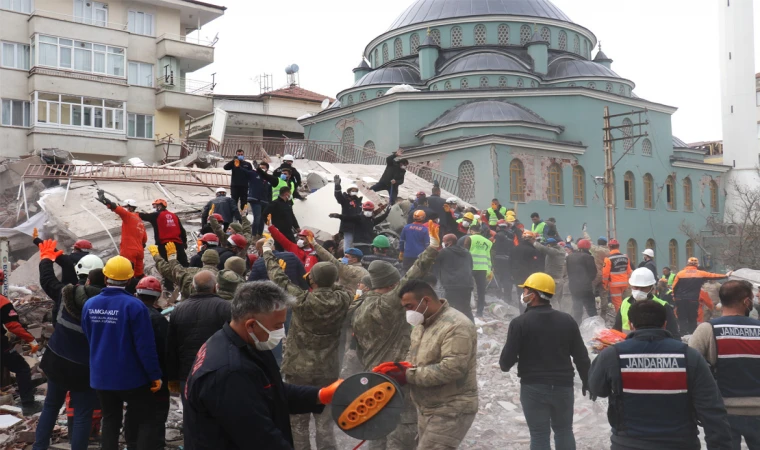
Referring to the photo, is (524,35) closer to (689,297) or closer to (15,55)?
(15,55)

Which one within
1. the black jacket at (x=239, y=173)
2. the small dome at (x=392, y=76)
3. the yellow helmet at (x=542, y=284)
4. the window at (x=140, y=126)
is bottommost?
the yellow helmet at (x=542, y=284)

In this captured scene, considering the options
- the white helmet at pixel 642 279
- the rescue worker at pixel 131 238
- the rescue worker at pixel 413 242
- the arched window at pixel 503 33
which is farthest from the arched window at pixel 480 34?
the white helmet at pixel 642 279

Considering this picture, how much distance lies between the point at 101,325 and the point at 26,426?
3.07 m

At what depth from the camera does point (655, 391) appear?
14.2ft

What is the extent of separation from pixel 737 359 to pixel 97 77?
105ft

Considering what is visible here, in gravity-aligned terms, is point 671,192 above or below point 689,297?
above

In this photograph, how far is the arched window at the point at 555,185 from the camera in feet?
115

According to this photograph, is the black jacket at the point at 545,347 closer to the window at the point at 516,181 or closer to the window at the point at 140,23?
the window at the point at 516,181

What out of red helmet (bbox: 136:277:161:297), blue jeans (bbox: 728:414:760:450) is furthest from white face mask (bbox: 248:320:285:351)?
blue jeans (bbox: 728:414:760:450)

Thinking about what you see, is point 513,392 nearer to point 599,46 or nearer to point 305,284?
point 305,284

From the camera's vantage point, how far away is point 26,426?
779cm

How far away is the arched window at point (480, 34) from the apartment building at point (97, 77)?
615 inches

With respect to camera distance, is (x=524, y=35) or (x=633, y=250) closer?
(x=633, y=250)

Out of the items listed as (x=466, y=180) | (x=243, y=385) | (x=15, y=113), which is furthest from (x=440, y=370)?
(x=15, y=113)
